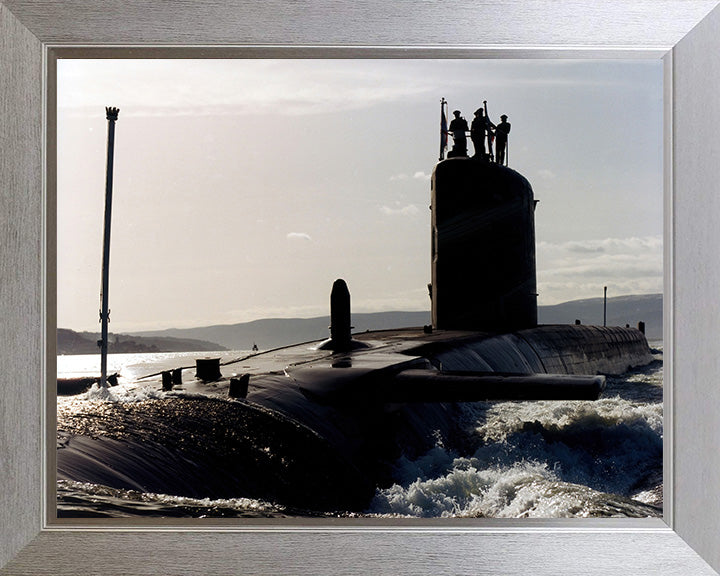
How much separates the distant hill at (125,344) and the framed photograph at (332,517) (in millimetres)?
109

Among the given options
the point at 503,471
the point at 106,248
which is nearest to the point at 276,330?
the point at 106,248

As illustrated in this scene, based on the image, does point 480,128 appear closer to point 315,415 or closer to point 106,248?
point 315,415

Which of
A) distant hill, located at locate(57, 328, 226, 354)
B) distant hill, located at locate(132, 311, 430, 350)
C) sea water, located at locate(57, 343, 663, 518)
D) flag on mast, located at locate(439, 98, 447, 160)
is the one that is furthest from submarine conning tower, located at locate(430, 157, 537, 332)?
distant hill, located at locate(57, 328, 226, 354)

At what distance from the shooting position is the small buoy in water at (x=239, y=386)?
12.5ft

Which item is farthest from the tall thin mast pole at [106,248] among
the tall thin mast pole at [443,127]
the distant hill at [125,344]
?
the tall thin mast pole at [443,127]

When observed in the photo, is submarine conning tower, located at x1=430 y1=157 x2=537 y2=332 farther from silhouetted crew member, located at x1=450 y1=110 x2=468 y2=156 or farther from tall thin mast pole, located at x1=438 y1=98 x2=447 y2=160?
tall thin mast pole, located at x1=438 y1=98 x2=447 y2=160

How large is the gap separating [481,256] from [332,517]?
3323 mm

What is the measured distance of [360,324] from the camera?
433 cm

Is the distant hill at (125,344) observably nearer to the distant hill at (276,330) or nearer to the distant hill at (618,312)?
the distant hill at (276,330)

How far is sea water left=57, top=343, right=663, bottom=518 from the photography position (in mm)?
3211

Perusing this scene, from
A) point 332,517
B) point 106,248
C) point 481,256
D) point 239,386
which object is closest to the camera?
Result: point 332,517


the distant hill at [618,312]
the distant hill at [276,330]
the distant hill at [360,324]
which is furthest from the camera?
the distant hill at [276,330]

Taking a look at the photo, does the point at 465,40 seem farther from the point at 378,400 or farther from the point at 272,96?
the point at 378,400

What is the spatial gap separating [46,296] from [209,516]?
1.17 metres
